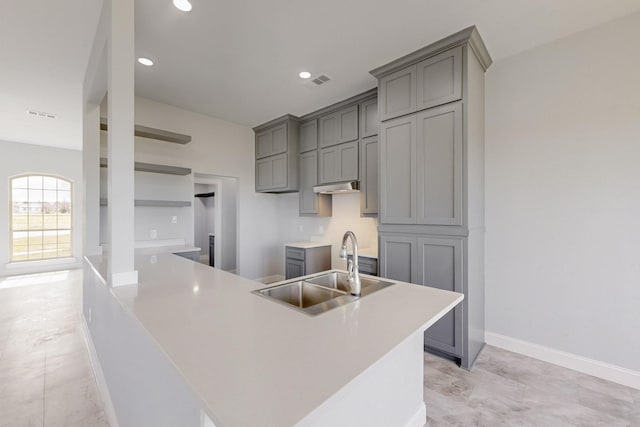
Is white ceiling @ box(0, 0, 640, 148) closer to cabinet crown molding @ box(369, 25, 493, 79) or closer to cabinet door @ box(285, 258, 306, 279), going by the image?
cabinet crown molding @ box(369, 25, 493, 79)

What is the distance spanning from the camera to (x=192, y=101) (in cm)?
385

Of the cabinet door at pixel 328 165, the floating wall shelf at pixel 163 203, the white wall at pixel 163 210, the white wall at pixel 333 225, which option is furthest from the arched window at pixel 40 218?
the cabinet door at pixel 328 165

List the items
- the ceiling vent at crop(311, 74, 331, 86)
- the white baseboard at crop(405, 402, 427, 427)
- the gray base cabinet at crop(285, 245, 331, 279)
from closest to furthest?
the white baseboard at crop(405, 402, 427, 427), the ceiling vent at crop(311, 74, 331, 86), the gray base cabinet at crop(285, 245, 331, 279)

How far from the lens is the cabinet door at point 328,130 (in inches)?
154

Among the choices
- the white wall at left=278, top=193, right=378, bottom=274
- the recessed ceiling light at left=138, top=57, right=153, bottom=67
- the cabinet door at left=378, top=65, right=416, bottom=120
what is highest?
the recessed ceiling light at left=138, top=57, right=153, bottom=67

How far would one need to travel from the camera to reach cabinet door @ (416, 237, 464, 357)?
2434 mm

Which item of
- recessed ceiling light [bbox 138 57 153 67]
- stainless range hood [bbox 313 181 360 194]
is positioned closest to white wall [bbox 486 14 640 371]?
stainless range hood [bbox 313 181 360 194]

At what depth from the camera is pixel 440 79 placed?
2494 millimetres

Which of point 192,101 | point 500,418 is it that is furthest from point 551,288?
point 192,101

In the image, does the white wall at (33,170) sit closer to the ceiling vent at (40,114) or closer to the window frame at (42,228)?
the window frame at (42,228)

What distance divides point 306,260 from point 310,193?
41.0 inches

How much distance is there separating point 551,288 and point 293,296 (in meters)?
2.42

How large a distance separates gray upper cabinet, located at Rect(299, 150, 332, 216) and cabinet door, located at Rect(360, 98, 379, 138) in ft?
2.94

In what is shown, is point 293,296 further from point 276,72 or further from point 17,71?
point 17,71
